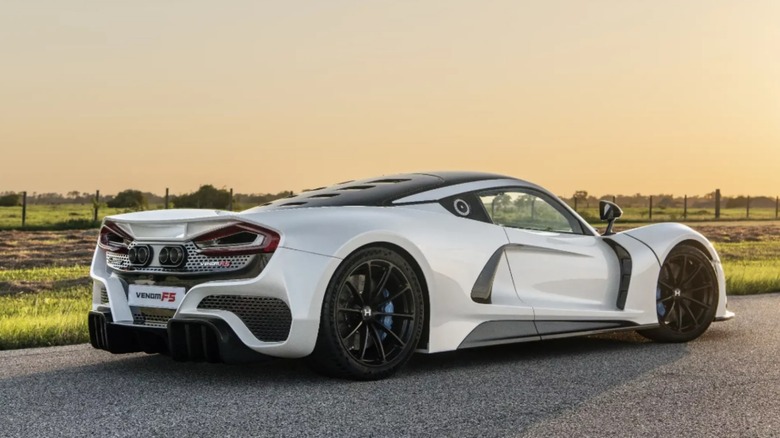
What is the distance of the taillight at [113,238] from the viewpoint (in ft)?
19.3

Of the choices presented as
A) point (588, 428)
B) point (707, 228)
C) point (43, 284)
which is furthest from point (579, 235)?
point (707, 228)

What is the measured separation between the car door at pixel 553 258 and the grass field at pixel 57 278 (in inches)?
156

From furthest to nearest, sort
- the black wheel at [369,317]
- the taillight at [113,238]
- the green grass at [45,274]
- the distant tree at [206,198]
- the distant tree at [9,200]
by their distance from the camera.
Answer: the distant tree at [9,200] < the distant tree at [206,198] < the green grass at [45,274] < the taillight at [113,238] < the black wheel at [369,317]

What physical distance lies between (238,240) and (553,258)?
2448 mm

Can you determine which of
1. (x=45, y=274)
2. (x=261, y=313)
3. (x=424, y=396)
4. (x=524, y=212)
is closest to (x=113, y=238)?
(x=261, y=313)

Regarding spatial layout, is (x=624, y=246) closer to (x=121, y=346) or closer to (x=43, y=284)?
(x=121, y=346)

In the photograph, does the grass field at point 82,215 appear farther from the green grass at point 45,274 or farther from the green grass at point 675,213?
the green grass at point 45,274

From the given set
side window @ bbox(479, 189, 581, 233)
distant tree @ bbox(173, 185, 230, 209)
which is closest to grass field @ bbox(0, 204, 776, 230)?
distant tree @ bbox(173, 185, 230, 209)

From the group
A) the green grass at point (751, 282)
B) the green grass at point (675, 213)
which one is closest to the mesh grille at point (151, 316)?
the green grass at point (751, 282)

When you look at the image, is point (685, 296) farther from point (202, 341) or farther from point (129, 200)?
point (129, 200)

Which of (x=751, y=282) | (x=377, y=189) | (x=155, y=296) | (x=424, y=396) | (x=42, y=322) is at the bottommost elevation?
(x=42, y=322)

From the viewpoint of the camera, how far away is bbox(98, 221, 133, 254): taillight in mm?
5885

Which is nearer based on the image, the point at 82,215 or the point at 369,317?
the point at 369,317

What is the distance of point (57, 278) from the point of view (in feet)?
51.5
